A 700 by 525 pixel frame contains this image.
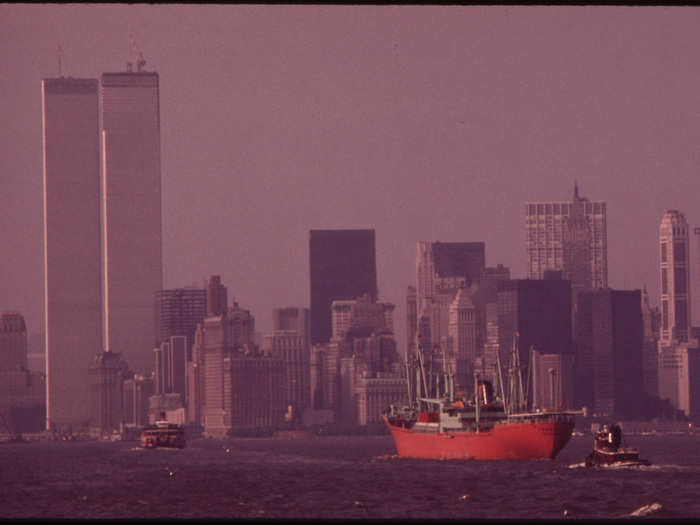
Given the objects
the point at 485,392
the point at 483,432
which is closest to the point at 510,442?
the point at 483,432

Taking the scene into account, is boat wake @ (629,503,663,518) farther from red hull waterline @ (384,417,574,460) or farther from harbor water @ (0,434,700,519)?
red hull waterline @ (384,417,574,460)

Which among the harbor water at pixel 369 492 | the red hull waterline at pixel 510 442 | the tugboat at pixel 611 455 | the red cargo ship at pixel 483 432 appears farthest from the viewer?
the red cargo ship at pixel 483 432

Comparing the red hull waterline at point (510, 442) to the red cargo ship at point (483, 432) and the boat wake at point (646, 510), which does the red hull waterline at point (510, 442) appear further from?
the boat wake at point (646, 510)

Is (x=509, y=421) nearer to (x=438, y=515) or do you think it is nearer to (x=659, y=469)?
(x=659, y=469)

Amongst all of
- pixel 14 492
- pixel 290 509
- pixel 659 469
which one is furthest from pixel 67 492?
pixel 659 469

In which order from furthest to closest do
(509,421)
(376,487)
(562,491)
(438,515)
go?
(509,421), (376,487), (562,491), (438,515)

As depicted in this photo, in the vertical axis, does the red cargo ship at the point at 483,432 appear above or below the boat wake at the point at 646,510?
below

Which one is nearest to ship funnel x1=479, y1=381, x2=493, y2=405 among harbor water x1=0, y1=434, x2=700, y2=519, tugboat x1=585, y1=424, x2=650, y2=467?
harbor water x1=0, y1=434, x2=700, y2=519

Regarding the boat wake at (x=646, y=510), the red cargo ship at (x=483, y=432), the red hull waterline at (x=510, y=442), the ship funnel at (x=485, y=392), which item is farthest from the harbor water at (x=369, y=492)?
the ship funnel at (x=485, y=392)
